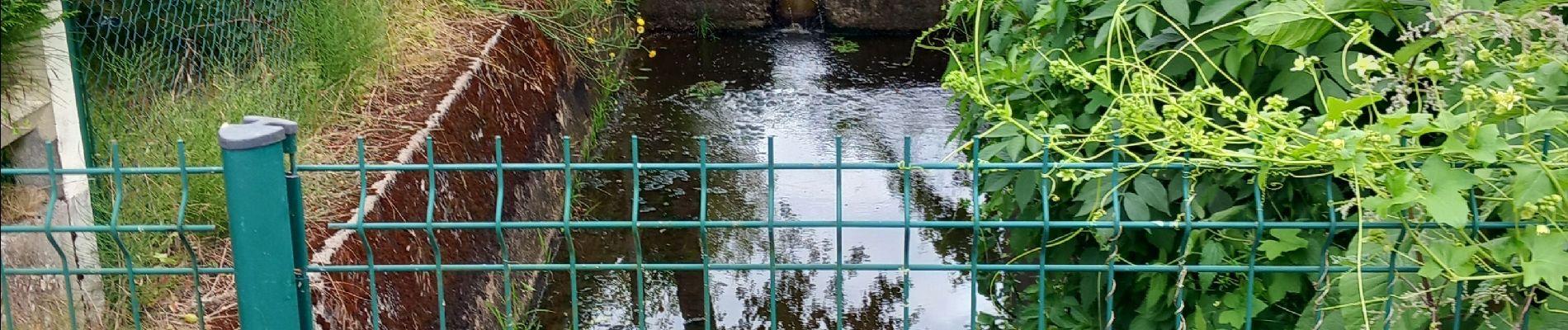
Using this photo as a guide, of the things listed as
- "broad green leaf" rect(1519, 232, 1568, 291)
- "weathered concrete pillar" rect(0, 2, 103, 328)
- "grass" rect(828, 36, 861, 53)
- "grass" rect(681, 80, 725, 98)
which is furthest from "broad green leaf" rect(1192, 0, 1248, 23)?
"grass" rect(828, 36, 861, 53)

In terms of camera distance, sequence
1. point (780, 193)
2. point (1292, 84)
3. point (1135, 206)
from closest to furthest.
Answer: point (1135, 206)
point (1292, 84)
point (780, 193)

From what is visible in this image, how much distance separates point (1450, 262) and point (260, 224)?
6.00ft

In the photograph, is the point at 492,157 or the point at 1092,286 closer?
the point at 1092,286

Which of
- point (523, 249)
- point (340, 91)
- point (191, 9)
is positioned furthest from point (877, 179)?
point (191, 9)

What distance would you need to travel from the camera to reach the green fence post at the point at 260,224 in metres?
1.99

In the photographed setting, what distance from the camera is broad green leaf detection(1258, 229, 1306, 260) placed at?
7.84ft

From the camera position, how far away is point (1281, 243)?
2.40 metres

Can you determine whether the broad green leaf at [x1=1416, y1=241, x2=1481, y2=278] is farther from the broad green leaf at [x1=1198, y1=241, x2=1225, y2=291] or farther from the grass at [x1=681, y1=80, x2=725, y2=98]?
the grass at [x1=681, y1=80, x2=725, y2=98]

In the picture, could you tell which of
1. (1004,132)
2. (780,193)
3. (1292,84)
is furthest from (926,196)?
(1292,84)

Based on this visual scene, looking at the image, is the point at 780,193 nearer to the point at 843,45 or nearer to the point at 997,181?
the point at 997,181

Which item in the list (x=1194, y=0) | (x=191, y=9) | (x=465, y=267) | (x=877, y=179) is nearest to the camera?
(x=465, y=267)

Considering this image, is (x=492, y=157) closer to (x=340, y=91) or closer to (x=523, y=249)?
(x=523, y=249)

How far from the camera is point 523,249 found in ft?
16.2

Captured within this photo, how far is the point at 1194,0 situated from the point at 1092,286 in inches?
→ 26.0
